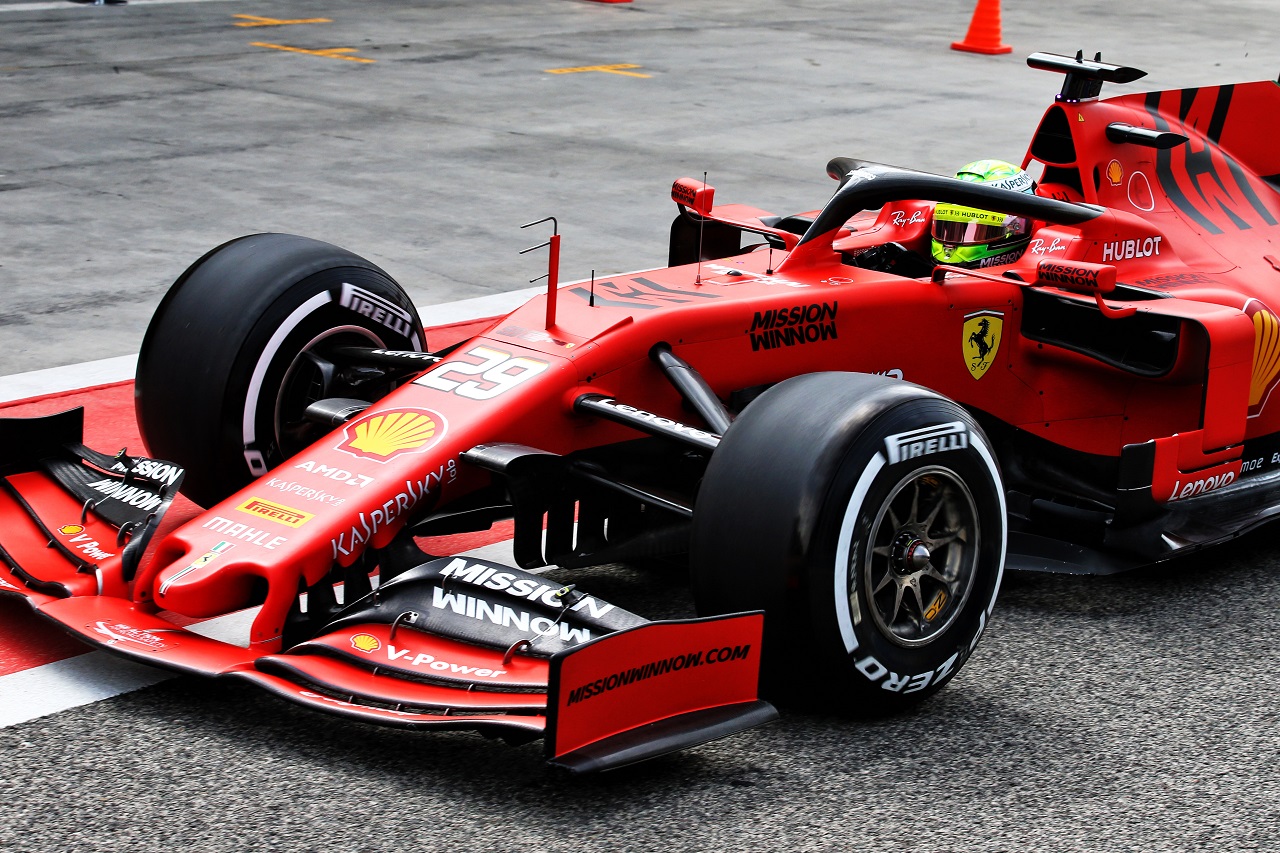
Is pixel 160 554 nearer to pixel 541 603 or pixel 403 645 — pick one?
pixel 403 645

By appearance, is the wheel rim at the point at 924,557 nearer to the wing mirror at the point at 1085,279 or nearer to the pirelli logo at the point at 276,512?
the wing mirror at the point at 1085,279

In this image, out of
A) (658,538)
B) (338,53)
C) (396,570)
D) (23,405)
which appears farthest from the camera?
(338,53)

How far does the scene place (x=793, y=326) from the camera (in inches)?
188

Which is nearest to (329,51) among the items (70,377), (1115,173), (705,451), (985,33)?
(985,33)

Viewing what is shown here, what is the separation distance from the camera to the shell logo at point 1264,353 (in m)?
5.28

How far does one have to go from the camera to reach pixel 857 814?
358 cm

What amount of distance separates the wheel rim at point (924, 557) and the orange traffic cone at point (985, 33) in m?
15.5

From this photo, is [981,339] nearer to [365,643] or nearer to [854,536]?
[854,536]

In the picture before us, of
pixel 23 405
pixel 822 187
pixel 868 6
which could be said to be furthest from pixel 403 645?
pixel 868 6

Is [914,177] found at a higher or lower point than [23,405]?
higher

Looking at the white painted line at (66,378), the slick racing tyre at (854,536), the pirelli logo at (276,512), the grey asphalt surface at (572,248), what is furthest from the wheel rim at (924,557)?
the white painted line at (66,378)

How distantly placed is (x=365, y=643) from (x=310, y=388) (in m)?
1.49

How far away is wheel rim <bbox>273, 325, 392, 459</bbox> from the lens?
4.98 metres

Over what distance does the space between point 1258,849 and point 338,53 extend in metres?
14.4
